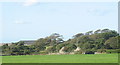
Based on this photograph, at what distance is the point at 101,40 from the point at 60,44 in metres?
3.20

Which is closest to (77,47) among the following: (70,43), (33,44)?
(70,43)

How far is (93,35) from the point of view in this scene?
874 inches

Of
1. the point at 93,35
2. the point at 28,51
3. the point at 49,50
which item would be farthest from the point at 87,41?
the point at 28,51

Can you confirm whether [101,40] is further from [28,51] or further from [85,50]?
[28,51]

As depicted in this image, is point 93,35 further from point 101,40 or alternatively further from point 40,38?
point 40,38

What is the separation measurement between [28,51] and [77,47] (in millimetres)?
3791

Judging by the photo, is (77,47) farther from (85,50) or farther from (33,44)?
(33,44)

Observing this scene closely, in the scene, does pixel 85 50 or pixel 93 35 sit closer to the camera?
pixel 85 50

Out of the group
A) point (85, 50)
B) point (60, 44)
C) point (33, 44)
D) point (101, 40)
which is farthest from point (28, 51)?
point (101, 40)

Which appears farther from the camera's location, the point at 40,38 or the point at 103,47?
the point at 40,38

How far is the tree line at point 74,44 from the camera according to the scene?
20.9 meters

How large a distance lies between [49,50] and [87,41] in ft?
10.0

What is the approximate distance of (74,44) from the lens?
21.6m

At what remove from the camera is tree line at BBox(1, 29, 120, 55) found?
20.9 m
